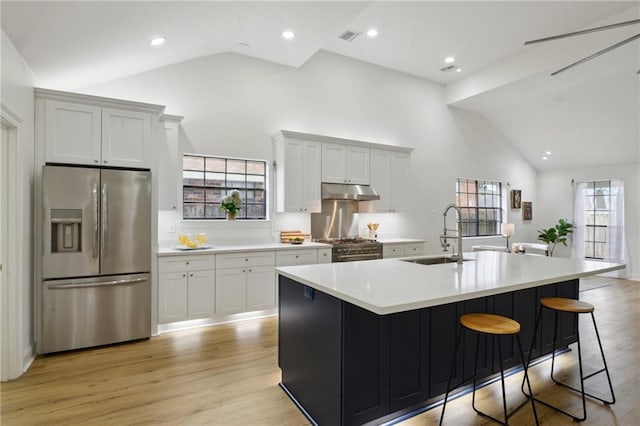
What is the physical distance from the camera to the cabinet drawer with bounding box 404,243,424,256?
18.8ft

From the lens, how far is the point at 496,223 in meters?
8.20

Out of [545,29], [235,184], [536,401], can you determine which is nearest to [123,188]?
[235,184]

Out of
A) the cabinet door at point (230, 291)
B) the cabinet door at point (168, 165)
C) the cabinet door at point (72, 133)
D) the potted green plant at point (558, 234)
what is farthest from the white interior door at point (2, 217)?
the potted green plant at point (558, 234)

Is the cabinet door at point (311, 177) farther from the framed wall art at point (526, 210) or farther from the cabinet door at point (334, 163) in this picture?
the framed wall art at point (526, 210)

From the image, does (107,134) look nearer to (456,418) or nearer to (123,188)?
(123,188)

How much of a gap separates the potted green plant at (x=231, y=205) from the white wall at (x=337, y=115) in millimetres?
643

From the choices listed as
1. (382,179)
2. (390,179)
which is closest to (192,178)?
(382,179)

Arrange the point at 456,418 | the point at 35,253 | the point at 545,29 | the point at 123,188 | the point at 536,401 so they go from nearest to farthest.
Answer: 1. the point at 456,418
2. the point at 536,401
3. the point at 35,253
4. the point at 123,188
5. the point at 545,29

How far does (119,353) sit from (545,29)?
670 cm

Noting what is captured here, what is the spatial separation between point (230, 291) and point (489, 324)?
9.79 feet

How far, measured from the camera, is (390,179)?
5.90 metres

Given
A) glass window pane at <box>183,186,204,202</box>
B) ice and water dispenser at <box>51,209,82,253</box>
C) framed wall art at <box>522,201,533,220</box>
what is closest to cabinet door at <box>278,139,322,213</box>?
glass window pane at <box>183,186,204,202</box>

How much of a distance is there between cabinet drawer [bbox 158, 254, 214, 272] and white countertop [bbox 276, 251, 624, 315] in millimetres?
1768

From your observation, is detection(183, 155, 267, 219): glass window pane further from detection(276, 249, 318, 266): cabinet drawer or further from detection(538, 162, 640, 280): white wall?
detection(538, 162, 640, 280): white wall
